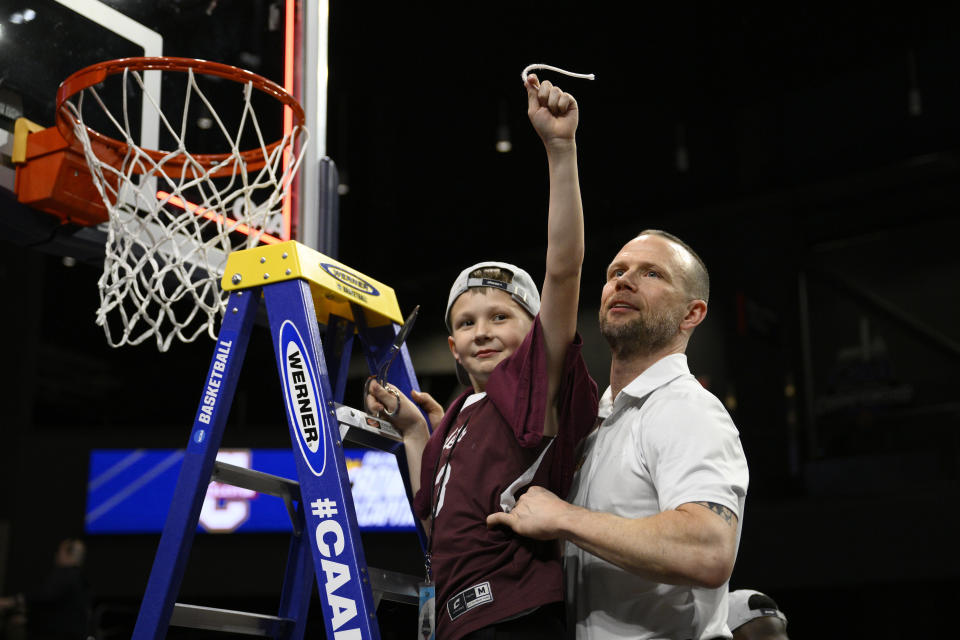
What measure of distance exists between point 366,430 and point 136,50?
1.86 m

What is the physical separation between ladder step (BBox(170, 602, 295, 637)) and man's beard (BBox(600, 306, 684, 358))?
3.65ft

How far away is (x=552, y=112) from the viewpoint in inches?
77.6

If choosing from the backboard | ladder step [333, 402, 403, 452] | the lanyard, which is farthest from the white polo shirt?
the backboard

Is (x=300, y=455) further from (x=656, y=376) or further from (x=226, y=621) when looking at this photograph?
(x=656, y=376)

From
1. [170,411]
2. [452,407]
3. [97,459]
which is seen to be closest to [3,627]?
[97,459]

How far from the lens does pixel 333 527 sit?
2.11 metres

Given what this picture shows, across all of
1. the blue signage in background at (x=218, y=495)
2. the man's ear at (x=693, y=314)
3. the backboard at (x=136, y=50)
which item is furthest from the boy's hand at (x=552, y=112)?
the blue signage in background at (x=218, y=495)

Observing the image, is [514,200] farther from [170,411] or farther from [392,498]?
[170,411]

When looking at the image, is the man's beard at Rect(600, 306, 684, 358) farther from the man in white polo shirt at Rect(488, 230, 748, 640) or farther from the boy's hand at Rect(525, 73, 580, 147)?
the boy's hand at Rect(525, 73, 580, 147)

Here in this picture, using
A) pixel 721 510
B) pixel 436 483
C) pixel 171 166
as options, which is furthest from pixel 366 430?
pixel 171 166

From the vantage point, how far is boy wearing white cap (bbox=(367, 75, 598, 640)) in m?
1.95

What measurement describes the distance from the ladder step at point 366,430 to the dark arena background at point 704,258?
6273 mm

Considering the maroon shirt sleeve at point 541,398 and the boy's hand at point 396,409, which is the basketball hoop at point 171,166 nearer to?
the boy's hand at point 396,409

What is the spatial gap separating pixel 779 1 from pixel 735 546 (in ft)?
25.8
